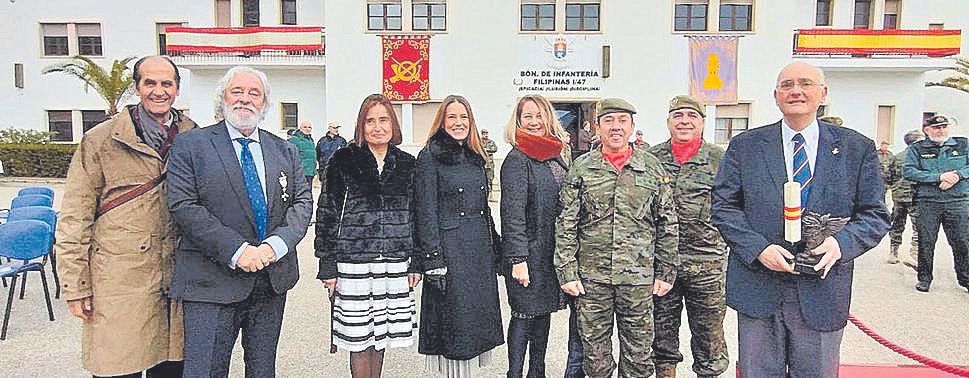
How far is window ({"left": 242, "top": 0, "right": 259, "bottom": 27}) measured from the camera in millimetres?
21766

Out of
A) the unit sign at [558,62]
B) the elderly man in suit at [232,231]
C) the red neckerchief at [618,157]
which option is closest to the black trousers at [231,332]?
the elderly man in suit at [232,231]

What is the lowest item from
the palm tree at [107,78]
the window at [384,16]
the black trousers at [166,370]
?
the black trousers at [166,370]

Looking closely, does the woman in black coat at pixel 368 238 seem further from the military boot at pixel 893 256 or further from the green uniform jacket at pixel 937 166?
the military boot at pixel 893 256

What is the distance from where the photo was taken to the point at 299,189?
3.21 meters

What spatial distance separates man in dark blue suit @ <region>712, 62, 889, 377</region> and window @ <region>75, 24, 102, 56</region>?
85.4 ft

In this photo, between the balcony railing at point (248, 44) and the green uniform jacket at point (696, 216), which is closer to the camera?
the green uniform jacket at point (696, 216)

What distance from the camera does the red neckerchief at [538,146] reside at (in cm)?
365

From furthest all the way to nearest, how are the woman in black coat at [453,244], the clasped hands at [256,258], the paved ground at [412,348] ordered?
1. the paved ground at [412,348]
2. the woman in black coat at [453,244]
3. the clasped hands at [256,258]

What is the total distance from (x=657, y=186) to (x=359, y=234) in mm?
1592

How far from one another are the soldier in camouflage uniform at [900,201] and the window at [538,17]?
38.6 feet

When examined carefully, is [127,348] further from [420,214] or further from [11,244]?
[11,244]

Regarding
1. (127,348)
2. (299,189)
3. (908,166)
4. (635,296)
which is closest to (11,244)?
(127,348)

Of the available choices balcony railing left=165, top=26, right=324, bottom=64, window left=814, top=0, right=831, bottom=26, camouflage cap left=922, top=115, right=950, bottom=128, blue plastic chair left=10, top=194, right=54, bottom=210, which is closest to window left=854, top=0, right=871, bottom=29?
window left=814, top=0, right=831, bottom=26

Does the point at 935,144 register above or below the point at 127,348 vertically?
above
